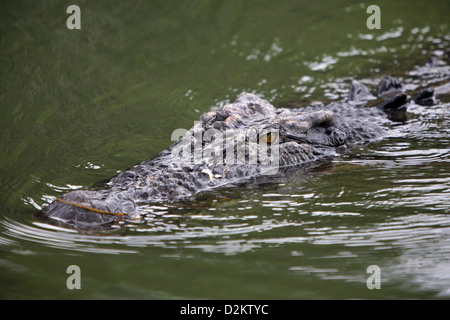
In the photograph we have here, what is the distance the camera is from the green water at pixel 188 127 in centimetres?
318

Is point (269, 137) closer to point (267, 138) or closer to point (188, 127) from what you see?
point (267, 138)

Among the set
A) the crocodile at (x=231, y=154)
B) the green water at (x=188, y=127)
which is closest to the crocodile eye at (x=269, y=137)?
the crocodile at (x=231, y=154)

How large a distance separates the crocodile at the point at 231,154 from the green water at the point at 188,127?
0.56 feet

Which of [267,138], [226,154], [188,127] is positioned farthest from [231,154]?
[188,127]

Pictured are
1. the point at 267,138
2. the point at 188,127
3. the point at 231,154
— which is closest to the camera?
the point at 231,154

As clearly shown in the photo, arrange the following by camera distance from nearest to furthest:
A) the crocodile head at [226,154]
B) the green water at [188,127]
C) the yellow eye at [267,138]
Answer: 1. the green water at [188,127]
2. the crocodile head at [226,154]
3. the yellow eye at [267,138]

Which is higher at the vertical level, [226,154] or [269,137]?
[269,137]

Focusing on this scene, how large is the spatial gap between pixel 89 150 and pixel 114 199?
2.13 metres

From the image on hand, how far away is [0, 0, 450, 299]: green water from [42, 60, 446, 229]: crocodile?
169 millimetres

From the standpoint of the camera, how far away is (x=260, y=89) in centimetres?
780

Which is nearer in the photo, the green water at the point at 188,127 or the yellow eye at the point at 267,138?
the green water at the point at 188,127

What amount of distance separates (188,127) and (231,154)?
1994mm

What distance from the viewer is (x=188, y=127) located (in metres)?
6.52

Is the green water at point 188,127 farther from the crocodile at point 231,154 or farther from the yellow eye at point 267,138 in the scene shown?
the yellow eye at point 267,138
